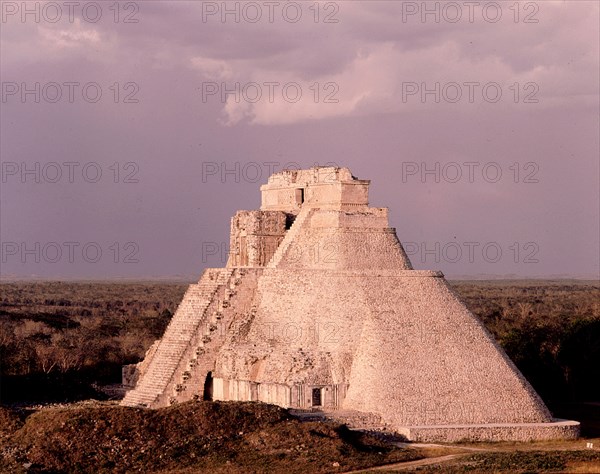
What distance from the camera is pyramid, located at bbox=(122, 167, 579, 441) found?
3216cm

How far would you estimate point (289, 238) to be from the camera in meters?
37.9

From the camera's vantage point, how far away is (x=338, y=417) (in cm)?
3138

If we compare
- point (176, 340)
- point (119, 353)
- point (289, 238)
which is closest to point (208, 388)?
point (176, 340)

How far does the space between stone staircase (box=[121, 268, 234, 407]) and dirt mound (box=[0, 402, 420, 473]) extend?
5406mm

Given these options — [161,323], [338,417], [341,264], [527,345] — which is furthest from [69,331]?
[338,417]

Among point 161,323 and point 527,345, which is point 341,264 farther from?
point 161,323

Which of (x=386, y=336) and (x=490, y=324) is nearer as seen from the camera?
(x=386, y=336)

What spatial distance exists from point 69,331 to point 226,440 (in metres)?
34.7

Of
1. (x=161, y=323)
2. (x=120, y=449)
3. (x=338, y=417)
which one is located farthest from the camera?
(x=161, y=323)

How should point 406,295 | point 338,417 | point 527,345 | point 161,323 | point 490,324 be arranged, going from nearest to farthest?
point 338,417
point 406,295
point 527,345
point 490,324
point 161,323

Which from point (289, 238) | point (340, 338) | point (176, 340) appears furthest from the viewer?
point (289, 238)

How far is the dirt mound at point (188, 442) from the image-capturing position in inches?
1083

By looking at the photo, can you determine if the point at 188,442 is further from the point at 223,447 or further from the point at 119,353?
the point at 119,353

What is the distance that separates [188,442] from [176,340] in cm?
846
